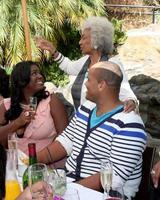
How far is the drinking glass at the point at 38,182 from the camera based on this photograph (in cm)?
207

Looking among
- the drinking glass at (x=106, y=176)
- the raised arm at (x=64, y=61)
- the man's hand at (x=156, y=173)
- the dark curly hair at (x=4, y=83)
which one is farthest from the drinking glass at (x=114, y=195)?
the dark curly hair at (x=4, y=83)

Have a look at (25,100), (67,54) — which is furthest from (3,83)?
(67,54)

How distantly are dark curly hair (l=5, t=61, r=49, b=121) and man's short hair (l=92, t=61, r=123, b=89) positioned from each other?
938mm

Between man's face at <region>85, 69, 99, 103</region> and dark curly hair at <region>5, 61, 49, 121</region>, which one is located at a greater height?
man's face at <region>85, 69, 99, 103</region>

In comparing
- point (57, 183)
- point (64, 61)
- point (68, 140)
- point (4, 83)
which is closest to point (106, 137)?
point (68, 140)

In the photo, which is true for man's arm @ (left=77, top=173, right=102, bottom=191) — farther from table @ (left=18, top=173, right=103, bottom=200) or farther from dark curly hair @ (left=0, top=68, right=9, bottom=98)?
dark curly hair @ (left=0, top=68, right=9, bottom=98)

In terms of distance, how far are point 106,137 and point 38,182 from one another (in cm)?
87

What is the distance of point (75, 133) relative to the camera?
3.10 m

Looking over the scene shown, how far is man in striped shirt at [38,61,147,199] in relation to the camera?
2.76 metres

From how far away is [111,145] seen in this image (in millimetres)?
→ 2840

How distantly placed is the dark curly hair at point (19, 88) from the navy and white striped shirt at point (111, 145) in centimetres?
64

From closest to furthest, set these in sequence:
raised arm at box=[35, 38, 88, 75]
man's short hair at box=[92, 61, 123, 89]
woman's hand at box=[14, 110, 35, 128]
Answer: man's short hair at box=[92, 61, 123, 89], woman's hand at box=[14, 110, 35, 128], raised arm at box=[35, 38, 88, 75]

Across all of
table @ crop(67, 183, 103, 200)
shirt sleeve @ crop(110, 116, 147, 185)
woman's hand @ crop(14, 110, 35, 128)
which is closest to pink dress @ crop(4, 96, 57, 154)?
woman's hand @ crop(14, 110, 35, 128)

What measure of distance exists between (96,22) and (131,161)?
1452mm
